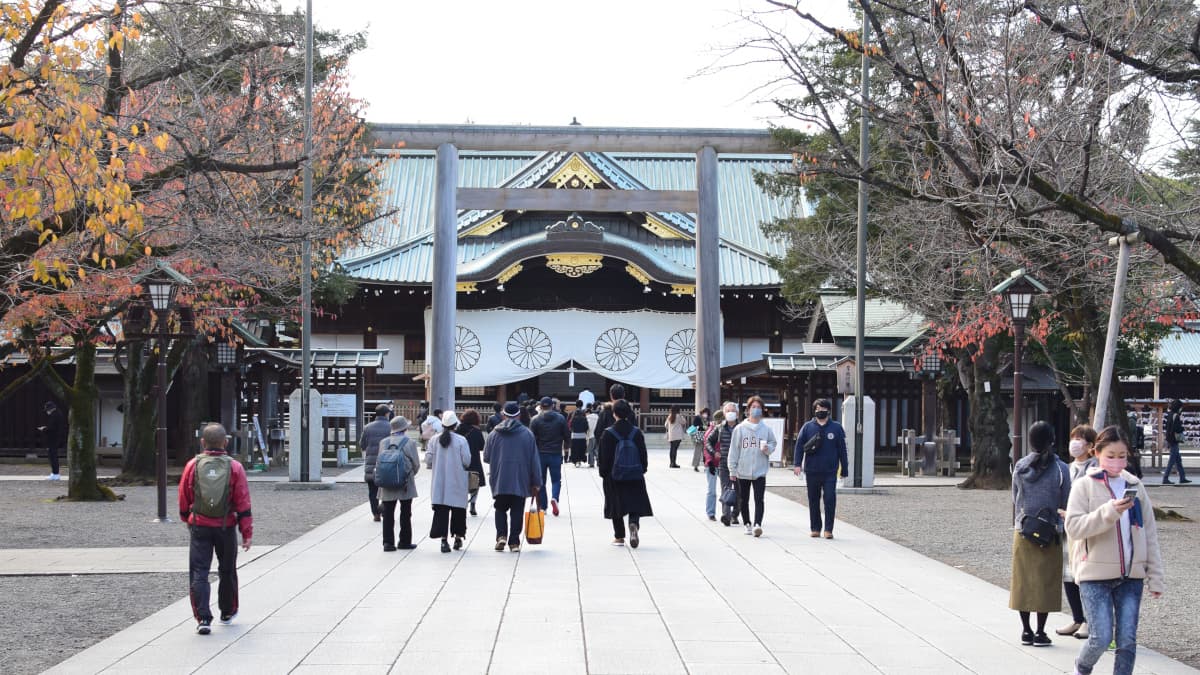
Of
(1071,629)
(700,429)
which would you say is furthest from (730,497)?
(700,429)

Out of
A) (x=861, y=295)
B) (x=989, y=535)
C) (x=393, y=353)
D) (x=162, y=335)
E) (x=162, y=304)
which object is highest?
(x=861, y=295)

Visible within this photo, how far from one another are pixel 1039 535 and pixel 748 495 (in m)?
6.92

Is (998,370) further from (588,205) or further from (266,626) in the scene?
(266,626)

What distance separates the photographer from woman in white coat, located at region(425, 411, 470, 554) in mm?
12414

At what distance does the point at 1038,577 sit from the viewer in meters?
7.96

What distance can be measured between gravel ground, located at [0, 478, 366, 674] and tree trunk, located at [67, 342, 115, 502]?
362 mm

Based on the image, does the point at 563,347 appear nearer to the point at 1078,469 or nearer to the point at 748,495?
the point at 748,495

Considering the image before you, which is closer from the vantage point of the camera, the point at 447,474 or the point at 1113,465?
the point at 1113,465

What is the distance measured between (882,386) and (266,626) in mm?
21680

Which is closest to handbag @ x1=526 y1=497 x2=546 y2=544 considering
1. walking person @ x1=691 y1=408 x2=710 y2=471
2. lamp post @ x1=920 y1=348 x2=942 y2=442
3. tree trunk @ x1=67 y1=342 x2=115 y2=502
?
tree trunk @ x1=67 y1=342 x2=115 y2=502

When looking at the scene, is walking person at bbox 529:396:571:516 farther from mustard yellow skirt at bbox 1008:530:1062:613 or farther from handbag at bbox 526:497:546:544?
mustard yellow skirt at bbox 1008:530:1062:613

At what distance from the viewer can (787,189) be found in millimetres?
25531

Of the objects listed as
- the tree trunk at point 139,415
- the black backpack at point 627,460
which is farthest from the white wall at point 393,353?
the black backpack at point 627,460

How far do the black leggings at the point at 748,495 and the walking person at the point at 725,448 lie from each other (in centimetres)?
18
